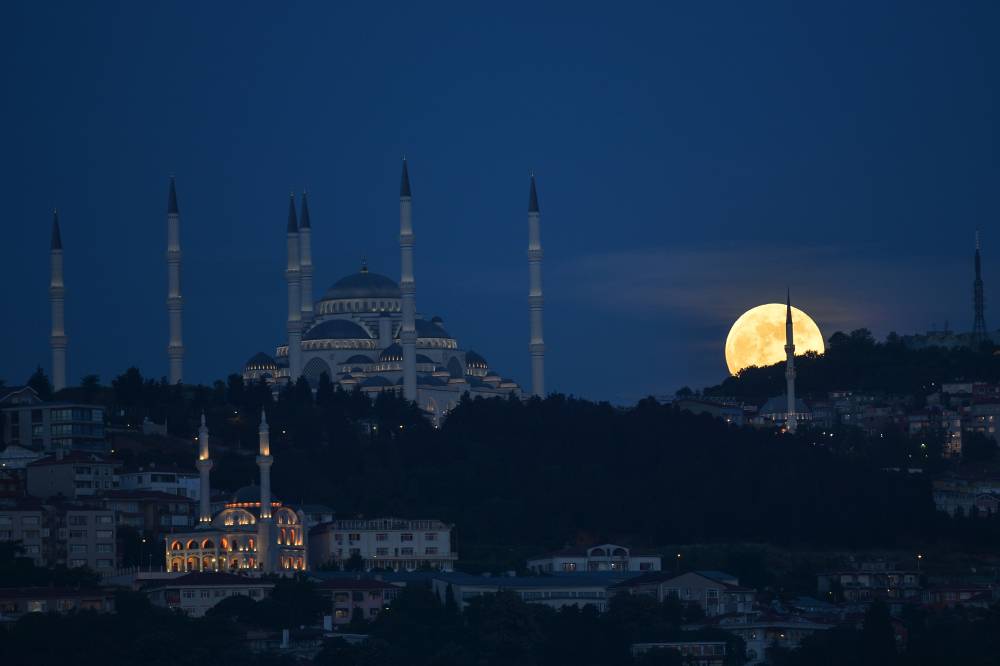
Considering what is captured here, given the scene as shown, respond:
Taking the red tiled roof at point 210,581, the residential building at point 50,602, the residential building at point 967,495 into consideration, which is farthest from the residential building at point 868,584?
the residential building at point 50,602

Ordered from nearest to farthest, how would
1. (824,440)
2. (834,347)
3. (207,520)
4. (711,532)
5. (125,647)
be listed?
(125,647)
(207,520)
(711,532)
(824,440)
(834,347)

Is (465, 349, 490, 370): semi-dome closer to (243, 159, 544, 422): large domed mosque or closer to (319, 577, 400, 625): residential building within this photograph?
(243, 159, 544, 422): large domed mosque

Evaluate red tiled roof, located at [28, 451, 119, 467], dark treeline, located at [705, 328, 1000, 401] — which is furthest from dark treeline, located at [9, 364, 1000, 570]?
dark treeline, located at [705, 328, 1000, 401]

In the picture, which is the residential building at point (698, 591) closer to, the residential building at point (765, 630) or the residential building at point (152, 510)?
the residential building at point (765, 630)

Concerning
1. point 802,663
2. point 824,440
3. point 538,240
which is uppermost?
point 538,240

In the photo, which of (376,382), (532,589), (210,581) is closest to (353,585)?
(210,581)

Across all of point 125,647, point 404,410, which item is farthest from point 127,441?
point 125,647

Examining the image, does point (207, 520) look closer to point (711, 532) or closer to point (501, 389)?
point (711, 532)
